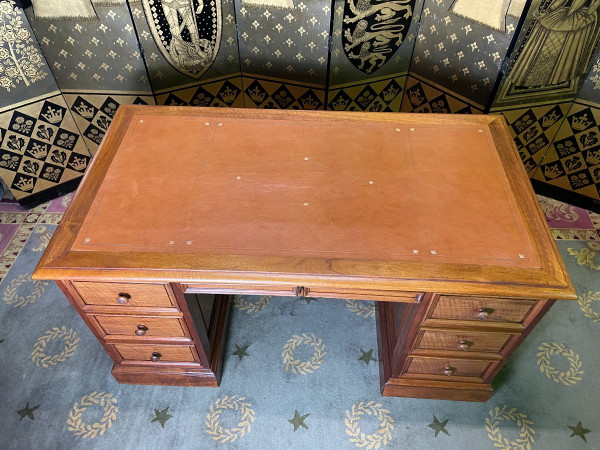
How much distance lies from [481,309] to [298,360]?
1030 mm

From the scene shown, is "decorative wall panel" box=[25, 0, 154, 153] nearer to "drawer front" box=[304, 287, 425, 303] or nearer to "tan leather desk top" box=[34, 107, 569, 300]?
"tan leather desk top" box=[34, 107, 569, 300]

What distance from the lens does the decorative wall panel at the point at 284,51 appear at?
251 centimetres

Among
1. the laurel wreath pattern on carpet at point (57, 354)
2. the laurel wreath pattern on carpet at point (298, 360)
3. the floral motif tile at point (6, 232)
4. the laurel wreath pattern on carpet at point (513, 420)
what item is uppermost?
the floral motif tile at point (6, 232)

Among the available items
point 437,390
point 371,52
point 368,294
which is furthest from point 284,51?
point 437,390

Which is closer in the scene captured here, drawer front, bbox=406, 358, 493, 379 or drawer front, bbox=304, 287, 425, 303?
drawer front, bbox=304, 287, 425, 303

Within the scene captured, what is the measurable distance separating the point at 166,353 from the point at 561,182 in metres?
2.74

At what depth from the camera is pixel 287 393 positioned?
216 centimetres

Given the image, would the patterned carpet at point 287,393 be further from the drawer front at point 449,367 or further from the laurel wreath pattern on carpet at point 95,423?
the drawer front at point 449,367

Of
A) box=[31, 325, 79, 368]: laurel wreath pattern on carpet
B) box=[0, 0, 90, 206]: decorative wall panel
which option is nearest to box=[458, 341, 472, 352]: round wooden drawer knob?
box=[31, 325, 79, 368]: laurel wreath pattern on carpet

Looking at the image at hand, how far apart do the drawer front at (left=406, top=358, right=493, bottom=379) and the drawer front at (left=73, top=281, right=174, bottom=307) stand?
1.12 m

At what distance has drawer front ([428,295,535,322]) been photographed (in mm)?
1591

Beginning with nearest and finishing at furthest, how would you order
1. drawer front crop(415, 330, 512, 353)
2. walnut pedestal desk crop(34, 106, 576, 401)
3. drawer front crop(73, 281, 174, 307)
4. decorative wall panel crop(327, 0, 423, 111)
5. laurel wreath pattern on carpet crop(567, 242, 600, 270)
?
1. walnut pedestal desk crop(34, 106, 576, 401)
2. drawer front crop(73, 281, 174, 307)
3. drawer front crop(415, 330, 512, 353)
4. decorative wall panel crop(327, 0, 423, 111)
5. laurel wreath pattern on carpet crop(567, 242, 600, 270)

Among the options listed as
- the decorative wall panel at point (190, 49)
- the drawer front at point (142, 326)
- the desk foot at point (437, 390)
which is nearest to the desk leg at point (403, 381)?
the desk foot at point (437, 390)

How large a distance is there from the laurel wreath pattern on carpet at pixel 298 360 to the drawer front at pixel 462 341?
0.60 meters
